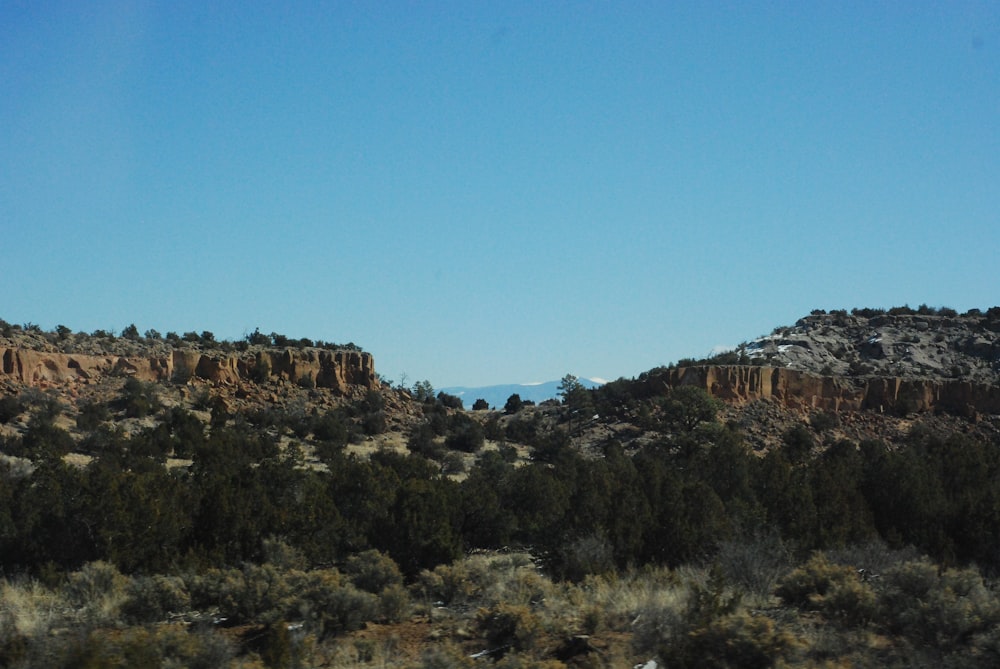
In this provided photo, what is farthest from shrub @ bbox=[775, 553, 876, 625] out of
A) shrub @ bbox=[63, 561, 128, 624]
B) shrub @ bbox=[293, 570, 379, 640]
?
shrub @ bbox=[63, 561, 128, 624]

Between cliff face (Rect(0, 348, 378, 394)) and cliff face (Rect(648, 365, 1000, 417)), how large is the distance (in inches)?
851

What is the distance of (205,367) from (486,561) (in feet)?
124

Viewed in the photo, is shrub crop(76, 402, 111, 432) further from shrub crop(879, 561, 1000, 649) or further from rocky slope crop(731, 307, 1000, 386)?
rocky slope crop(731, 307, 1000, 386)

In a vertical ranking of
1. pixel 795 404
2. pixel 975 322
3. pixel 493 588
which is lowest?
pixel 493 588

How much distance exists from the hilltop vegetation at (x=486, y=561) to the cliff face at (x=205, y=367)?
6.48 meters

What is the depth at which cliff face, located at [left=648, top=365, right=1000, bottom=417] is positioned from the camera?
64250mm

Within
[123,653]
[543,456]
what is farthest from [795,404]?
[123,653]

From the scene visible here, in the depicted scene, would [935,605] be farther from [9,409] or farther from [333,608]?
[9,409]

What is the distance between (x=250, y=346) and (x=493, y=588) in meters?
48.7

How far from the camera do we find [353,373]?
63844 millimetres

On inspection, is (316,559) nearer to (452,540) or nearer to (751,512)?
(452,540)

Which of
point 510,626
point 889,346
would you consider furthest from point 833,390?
point 510,626

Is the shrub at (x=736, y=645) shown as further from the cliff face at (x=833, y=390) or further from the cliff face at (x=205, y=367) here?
the cliff face at (x=833, y=390)

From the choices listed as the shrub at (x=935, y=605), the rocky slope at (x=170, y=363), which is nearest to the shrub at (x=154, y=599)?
the shrub at (x=935, y=605)
